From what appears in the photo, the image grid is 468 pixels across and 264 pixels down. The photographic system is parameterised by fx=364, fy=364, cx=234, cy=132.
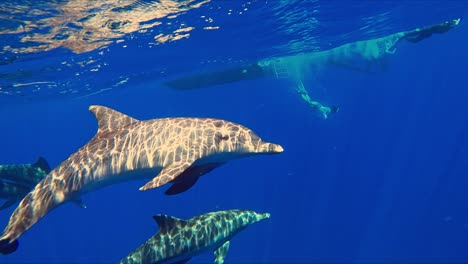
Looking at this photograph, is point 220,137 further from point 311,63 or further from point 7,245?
point 311,63

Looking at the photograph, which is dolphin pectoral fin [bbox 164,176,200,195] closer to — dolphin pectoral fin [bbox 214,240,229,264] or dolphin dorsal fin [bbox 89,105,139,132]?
dolphin dorsal fin [bbox 89,105,139,132]

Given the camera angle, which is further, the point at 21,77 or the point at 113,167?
the point at 21,77

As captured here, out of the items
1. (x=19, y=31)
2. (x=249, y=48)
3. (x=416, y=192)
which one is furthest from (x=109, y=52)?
(x=416, y=192)

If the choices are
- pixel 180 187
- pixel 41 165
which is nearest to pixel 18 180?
pixel 41 165

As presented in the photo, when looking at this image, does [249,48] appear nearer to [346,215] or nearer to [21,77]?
[21,77]

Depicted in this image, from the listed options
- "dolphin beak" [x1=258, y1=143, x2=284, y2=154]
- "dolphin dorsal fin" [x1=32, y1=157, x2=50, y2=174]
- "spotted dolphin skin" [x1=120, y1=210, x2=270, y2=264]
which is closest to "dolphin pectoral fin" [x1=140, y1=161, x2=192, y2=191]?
"dolphin beak" [x1=258, y1=143, x2=284, y2=154]

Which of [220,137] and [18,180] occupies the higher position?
[220,137]

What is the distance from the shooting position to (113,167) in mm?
7707

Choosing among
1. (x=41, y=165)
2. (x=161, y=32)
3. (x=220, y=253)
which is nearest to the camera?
(x=220, y=253)

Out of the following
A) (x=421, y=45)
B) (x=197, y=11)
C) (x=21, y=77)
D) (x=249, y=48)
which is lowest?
(x=421, y=45)

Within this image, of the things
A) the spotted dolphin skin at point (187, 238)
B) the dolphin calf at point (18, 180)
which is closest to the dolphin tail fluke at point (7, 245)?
the spotted dolphin skin at point (187, 238)

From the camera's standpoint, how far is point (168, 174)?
6.49 metres

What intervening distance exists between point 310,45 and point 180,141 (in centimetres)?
2436

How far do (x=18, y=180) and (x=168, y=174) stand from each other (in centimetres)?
596
